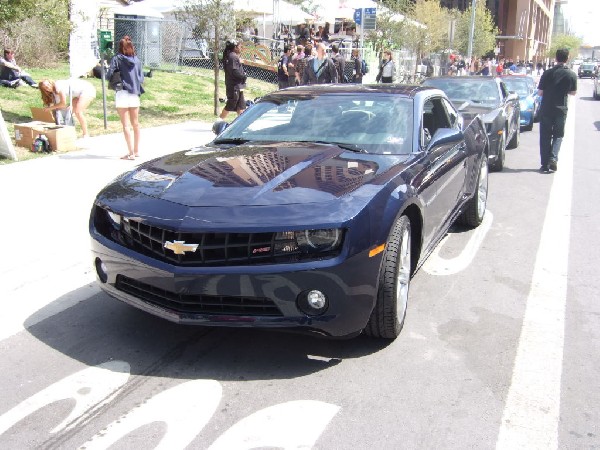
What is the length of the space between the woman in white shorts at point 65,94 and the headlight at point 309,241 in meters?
9.10

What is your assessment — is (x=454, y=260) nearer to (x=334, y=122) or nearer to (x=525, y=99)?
(x=334, y=122)

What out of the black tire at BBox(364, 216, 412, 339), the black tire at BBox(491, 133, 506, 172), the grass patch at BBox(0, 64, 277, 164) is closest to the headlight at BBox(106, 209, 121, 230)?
the black tire at BBox(364, 216, 412, 339)

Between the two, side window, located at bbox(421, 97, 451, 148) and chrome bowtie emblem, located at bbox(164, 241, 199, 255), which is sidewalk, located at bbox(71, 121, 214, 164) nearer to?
side window, located at bbox(421, 97, 451, 148)

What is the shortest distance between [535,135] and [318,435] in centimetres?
1550

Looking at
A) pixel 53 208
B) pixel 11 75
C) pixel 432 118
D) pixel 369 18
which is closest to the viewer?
pixel 432 118

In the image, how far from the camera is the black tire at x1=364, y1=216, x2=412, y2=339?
12.4 ft

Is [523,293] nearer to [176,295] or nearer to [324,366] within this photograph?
[324,366]

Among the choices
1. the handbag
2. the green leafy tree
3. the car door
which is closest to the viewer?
the car door

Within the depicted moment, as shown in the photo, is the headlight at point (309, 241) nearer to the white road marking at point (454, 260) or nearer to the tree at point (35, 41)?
the white road marking at point (454, 260)

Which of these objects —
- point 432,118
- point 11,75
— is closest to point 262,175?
point 432,118

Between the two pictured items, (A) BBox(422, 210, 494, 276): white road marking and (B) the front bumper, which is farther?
(A) BBox(422, 210, 494, 276): white road marking

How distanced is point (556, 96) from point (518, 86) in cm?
811

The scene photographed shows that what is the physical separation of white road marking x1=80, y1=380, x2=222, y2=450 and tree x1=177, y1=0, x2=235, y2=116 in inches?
545

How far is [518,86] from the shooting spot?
18156 millimetres
